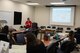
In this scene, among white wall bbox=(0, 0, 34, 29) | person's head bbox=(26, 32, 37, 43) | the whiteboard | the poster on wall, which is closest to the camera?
person's head bbox=(26, 32, 37, 43)

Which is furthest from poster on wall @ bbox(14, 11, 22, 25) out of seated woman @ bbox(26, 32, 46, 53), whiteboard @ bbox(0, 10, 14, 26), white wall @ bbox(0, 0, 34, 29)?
seated woman @ bbox(26, 32, 46, 53)

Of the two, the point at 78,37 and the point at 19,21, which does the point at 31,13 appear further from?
the point at 78,37

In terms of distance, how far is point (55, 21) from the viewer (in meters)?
12.7

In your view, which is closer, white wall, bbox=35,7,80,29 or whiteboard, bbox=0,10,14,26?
whiteboard, bbox=0,10,14,26

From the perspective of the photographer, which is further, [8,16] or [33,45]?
[8,16]

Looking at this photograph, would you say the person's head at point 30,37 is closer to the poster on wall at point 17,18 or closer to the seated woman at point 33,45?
the seated woman at point 33,45

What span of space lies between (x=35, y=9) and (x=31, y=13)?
2.46ft

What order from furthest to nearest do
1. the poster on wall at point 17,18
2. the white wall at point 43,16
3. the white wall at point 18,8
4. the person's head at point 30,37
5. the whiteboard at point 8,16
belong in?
1. the white wall at point 43,16
2. the poster on wall at point 17,18
3. the white wall at point 18,8
4. the whiteboard at point 8,16
5. the person's head at point 30,37

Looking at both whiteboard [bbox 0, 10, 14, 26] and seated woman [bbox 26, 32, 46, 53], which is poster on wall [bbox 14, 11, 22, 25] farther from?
seated woman [bbox 26, 32, 46, 53]

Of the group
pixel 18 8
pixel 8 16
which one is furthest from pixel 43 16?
pixel 8 16

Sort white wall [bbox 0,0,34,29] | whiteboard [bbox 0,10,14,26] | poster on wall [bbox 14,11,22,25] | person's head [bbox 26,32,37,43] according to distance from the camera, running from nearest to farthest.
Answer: person's head [bbox 26,32,37,43]
whiteboard [bbox 0,10,14,26]
white wall [bbox 0,0,34,29]
poster on wall [bbox 14,11,22,25]

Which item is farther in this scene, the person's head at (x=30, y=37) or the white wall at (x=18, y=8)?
the white wall at (x=18, y=8)

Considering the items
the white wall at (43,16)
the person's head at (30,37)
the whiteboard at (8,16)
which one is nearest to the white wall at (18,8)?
the whiteboard at (8,16)

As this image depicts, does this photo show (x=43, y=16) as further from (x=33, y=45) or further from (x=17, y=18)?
(x=33, y=45)
